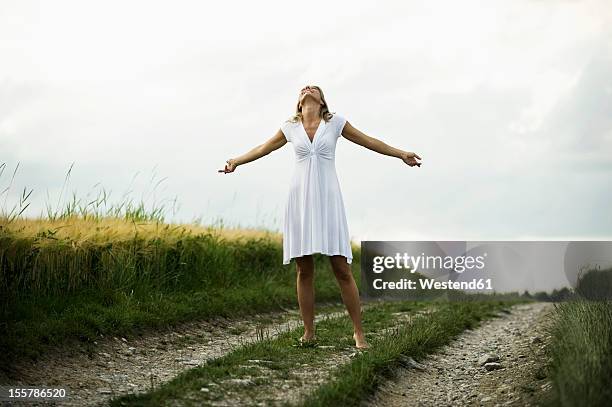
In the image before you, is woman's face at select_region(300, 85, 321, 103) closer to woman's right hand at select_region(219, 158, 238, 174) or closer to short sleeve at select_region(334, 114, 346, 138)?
short sleeve at select_region(334, 114, 346, 138)

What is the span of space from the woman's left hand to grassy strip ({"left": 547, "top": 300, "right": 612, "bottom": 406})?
7.52ft

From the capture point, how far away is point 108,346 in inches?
363

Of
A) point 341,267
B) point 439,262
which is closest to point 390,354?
point 341,267

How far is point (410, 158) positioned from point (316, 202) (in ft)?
3.88

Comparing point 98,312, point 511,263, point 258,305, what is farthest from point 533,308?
point 98,312

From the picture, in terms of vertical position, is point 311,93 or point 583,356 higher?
point 311,93

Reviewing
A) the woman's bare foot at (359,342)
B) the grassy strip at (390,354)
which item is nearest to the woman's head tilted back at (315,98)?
the woman's bare foot at (359,342)

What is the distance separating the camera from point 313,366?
7473 millimetres

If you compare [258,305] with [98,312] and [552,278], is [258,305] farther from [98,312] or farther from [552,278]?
[552,278]

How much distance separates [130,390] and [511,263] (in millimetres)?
11226

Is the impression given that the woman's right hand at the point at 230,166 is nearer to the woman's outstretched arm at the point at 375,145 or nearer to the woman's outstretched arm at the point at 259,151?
the woman's outstretched arm at the point at 259,151

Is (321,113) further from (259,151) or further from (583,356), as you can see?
(583,356)

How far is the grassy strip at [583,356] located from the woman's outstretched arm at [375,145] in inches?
91.8

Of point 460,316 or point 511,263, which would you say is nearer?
point 460,316
